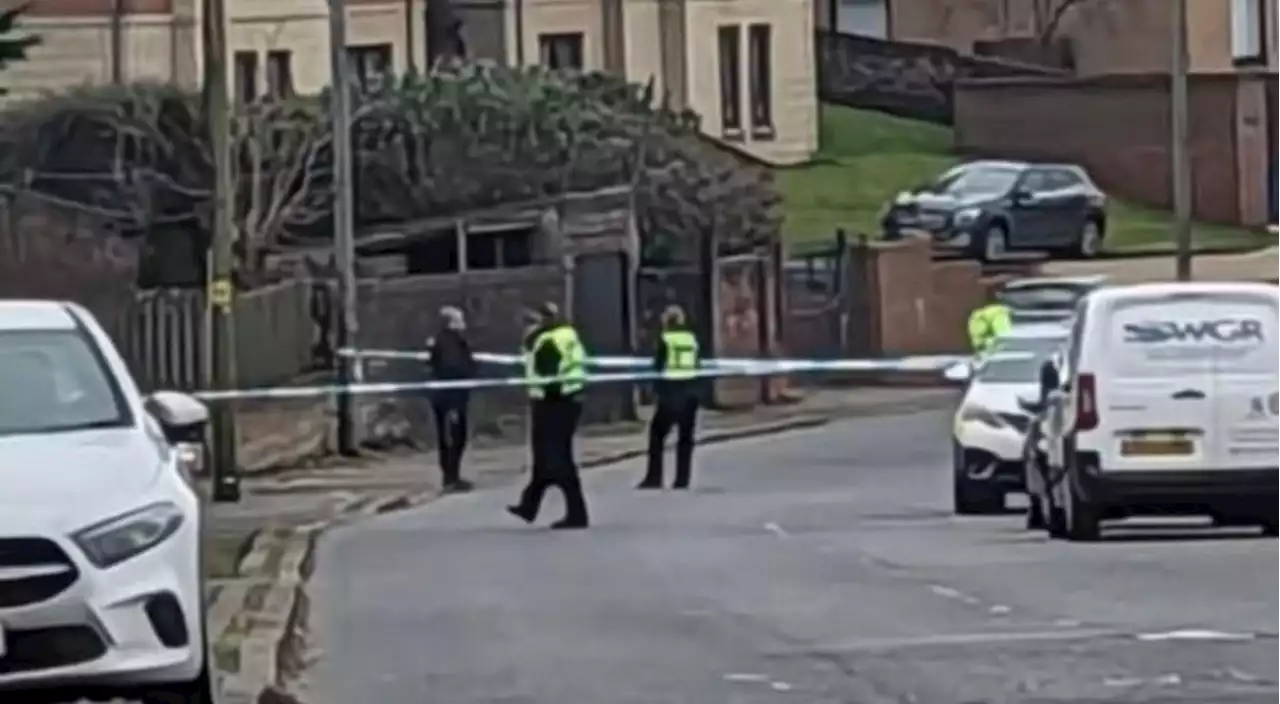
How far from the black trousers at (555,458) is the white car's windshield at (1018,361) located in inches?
135

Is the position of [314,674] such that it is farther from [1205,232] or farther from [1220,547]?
[1205,232]

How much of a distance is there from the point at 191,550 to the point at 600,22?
50508mm

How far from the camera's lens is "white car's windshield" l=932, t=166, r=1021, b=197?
5947cm

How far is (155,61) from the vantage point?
188ft

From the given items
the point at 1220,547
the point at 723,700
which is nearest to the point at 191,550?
the point at 723,700

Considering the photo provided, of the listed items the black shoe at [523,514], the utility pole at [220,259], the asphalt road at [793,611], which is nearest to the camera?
the asphalt road at [793,611]

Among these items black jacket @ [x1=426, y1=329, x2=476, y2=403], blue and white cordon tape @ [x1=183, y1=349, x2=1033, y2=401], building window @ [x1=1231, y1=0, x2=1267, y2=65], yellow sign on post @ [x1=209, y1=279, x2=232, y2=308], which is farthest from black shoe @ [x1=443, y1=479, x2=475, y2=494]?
building window @ [x1=1231, y1=0, x2=1267, y2=65]

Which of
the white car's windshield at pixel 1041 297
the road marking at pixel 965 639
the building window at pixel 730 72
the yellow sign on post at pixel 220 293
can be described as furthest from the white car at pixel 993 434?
the building window at pixel 730 72

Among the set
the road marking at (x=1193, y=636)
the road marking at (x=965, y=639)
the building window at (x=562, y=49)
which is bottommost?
the road marking at (x=965, y=639)

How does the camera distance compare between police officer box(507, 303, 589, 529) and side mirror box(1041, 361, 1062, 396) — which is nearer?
side mirror box(1041, 361, 1062, 396)

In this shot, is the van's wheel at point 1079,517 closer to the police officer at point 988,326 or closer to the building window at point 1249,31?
the police officer at point 988,326

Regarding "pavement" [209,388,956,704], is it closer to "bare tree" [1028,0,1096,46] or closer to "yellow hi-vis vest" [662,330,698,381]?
"yellow hi-vis vest" [662,330,698,381]

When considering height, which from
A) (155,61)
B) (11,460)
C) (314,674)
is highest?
(155,61)

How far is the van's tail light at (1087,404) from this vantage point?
24656 mm
